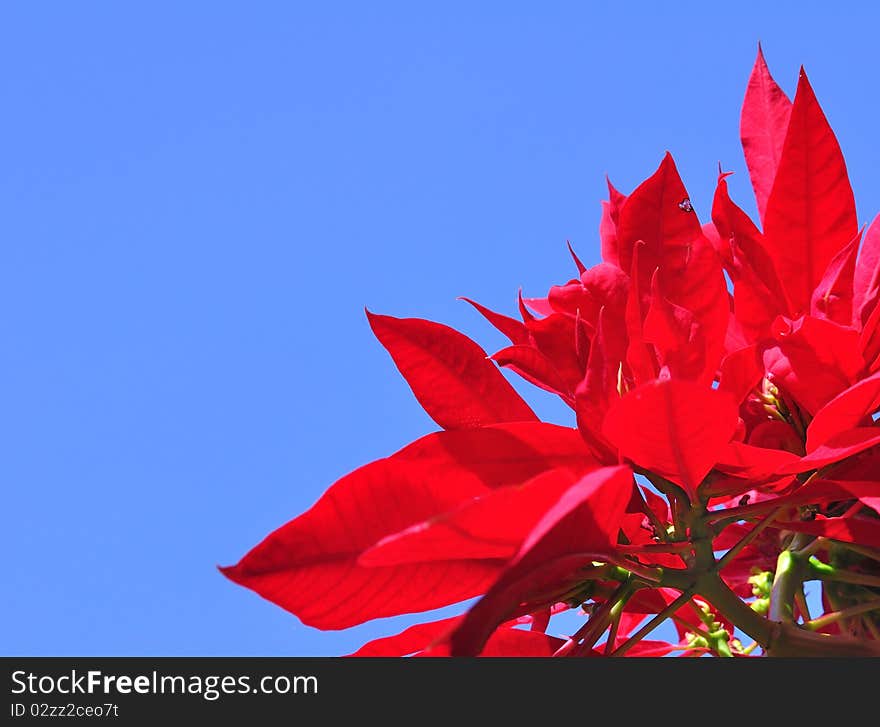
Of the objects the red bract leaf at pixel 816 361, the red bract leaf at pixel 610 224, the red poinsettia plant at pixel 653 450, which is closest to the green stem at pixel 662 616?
the red poinsettia plant at pixel 653 450

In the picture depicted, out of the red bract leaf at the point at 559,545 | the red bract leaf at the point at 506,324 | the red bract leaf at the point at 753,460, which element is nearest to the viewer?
the red bract leaf at the point at 559,545

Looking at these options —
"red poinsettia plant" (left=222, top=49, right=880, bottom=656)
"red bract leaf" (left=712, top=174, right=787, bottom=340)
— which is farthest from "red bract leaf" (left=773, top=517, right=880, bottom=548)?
"red bract leaf" (left=712, top=174, right=787, bottom=340)

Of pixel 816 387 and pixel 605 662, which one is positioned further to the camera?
pixel 816 387

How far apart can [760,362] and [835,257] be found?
67mm

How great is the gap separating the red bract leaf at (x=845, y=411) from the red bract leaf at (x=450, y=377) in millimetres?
135

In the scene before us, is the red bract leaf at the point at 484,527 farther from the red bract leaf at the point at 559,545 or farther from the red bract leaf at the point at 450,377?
the red bract leaf at the point at 450,377

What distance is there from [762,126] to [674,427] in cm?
26

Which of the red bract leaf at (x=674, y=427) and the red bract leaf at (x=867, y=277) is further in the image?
the red bract leaf at (x=867, y=277)

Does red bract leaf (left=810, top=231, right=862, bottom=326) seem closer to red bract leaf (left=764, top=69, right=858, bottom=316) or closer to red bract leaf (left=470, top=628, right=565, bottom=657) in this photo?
red bract leaf (left=764, top=69, right=858, bottom=316)

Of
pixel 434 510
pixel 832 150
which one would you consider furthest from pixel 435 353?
pixel 832 150

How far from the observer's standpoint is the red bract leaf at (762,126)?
0.58 metres

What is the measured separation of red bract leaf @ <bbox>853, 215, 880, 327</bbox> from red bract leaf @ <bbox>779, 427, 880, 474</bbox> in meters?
0.09

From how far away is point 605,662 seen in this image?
1.16 ft

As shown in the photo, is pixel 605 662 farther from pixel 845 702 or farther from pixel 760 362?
pixel 760 362
